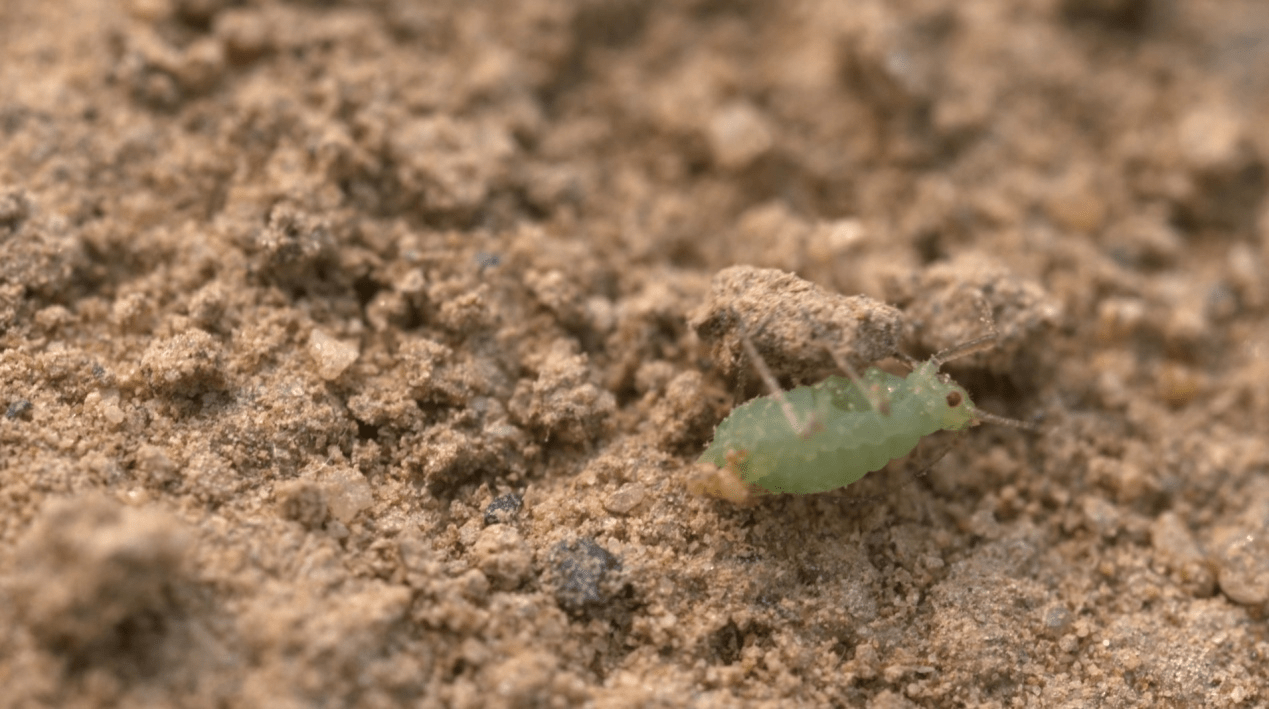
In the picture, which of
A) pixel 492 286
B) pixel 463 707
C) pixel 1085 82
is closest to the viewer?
pixel 463 707

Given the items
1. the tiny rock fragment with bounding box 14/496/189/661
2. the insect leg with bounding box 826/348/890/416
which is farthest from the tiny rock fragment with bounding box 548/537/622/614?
the tiny rock fragment with bounding box 14/496/189/661

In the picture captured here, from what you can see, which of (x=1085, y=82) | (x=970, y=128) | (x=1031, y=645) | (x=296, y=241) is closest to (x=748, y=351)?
(x=1031, y=645)

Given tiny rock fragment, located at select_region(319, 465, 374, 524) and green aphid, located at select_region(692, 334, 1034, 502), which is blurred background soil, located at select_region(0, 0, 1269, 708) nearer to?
tiny rock fragment, located at select_region(319, 465, 374, 524)

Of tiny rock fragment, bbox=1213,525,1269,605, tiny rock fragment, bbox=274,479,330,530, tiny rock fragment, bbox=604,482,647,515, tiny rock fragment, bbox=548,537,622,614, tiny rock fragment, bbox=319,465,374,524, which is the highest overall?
tiny rock fragment, bbox=274,479,330,530

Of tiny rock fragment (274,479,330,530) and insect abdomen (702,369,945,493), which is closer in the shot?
tiny rock fragment (274,479,330,530)

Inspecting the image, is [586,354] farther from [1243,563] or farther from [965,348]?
[1243,563]

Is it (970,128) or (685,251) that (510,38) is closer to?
(685,251)

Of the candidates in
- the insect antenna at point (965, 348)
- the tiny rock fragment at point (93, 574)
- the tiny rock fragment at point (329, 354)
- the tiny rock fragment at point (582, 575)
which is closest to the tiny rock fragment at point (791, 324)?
the insect antenna at point (965, 348)
